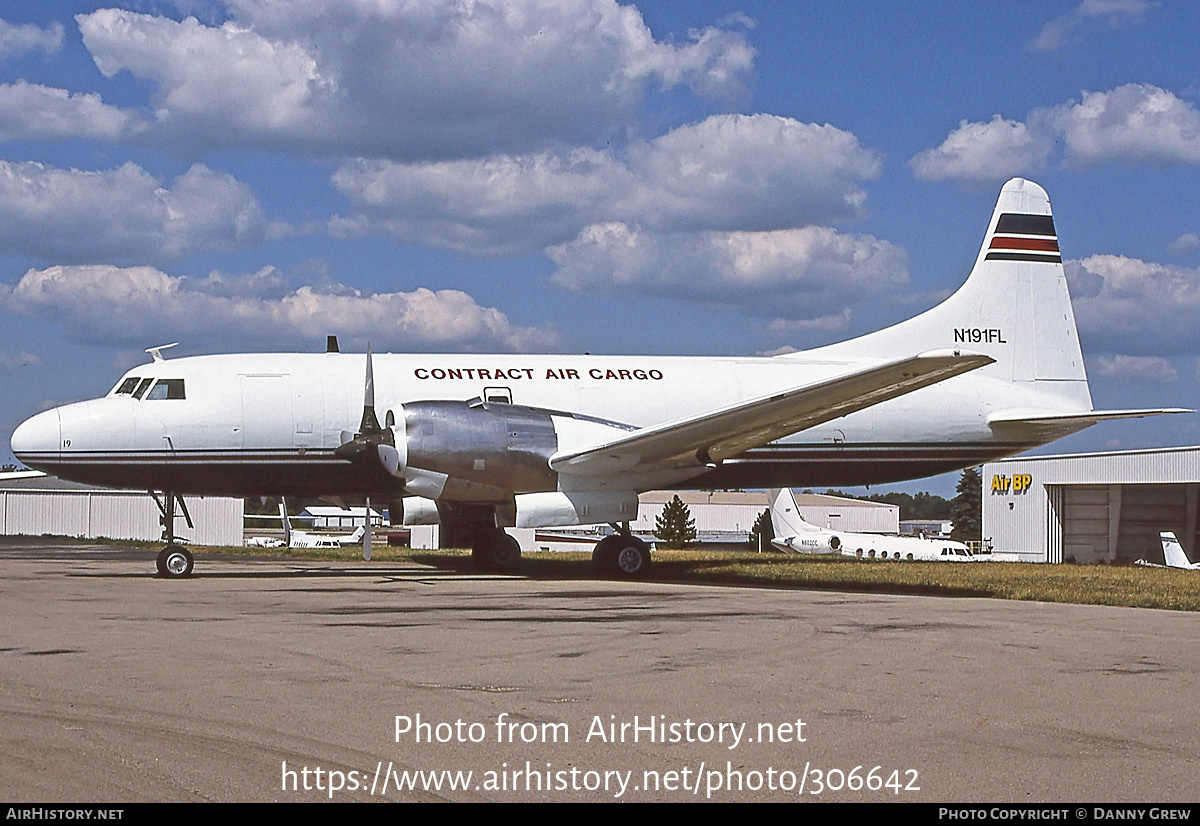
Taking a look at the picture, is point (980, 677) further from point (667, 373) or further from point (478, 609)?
point (667, 373)

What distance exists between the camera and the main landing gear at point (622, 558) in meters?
21.3

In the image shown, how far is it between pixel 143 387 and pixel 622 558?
30.5 ft

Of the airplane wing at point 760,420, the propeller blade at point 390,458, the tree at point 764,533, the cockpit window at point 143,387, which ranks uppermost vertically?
the cockpit window at point 143,387

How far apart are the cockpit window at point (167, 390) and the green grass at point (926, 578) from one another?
20.9ft

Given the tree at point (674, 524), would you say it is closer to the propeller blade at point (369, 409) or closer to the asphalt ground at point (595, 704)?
the propeller blade at point (369, 409)

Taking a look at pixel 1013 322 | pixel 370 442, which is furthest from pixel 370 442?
pixel 1013 322

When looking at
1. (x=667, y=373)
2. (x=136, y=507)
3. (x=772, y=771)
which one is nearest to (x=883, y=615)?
(x=772, y=771)

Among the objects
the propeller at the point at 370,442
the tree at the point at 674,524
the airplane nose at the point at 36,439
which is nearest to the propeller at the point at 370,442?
the propeller at the point at 370,442

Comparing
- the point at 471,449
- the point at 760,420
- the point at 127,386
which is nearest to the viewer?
the point at 760,420

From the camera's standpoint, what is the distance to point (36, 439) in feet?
65.7

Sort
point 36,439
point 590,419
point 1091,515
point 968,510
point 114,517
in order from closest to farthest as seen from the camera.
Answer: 1. point 36,439
2. point 590,419
3. point 114,517
4. point 1091,515
5. point 968,510

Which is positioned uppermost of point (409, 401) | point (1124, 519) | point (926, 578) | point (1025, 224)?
Answer: point (1025, 224)

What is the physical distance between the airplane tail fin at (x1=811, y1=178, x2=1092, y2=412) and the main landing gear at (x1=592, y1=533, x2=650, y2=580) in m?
7.44

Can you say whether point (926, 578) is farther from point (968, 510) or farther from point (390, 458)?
point (968, 510)
